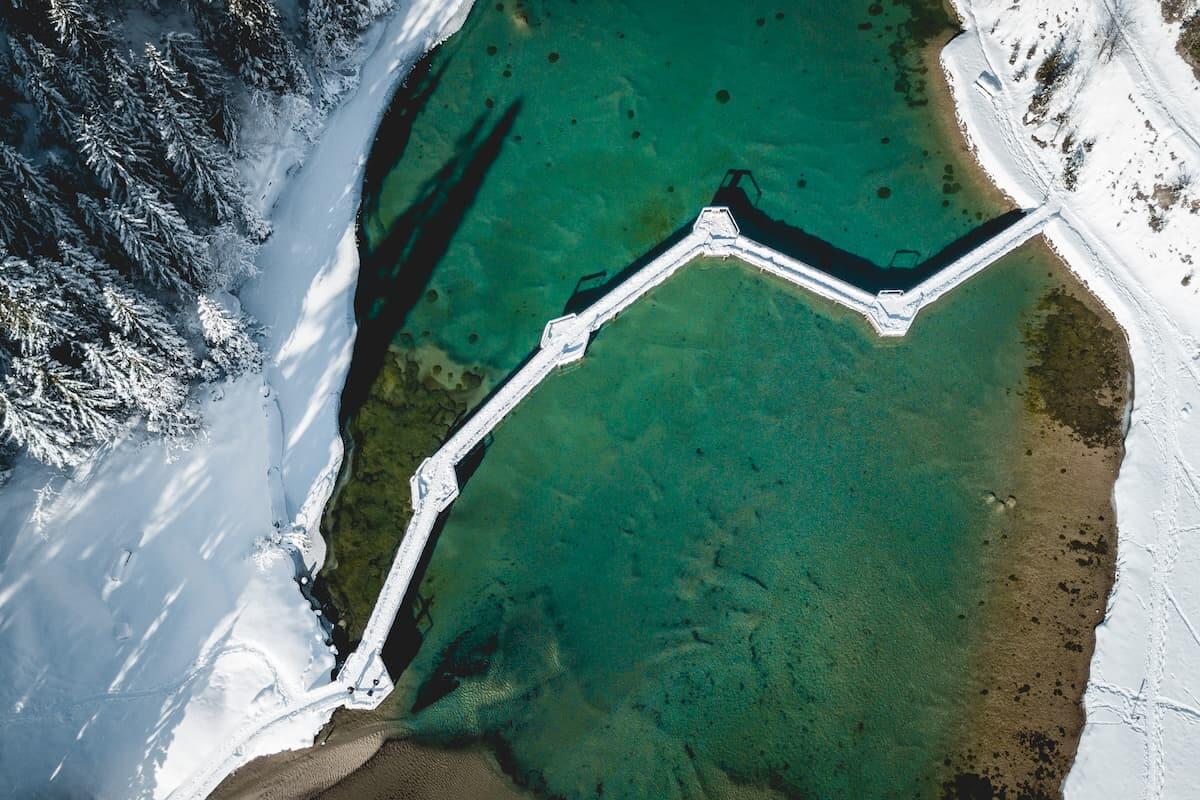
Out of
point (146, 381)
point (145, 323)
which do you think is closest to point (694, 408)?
point (146, 381)

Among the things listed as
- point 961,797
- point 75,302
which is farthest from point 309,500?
point 961,797

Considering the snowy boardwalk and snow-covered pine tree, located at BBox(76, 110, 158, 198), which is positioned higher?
snow-covered pine tree, located at BBox(76, 110, 158, 198)

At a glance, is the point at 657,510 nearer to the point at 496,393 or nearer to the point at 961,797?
the point at 496,393

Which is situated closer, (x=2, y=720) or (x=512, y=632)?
(x=2, y=720)

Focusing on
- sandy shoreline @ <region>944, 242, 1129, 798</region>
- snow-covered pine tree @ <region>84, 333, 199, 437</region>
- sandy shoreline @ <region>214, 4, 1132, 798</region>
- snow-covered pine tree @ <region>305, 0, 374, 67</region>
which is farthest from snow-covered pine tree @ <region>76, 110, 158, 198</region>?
sandy shoreline @ <region>944, 242, 1129, 798</region>

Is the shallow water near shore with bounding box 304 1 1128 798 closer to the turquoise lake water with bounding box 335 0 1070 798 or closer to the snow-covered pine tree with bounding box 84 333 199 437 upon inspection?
the turquoise lake water with bounding box 335 0 1070 798

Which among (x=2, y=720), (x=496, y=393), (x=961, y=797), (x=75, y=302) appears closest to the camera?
(x=75, y=302)
